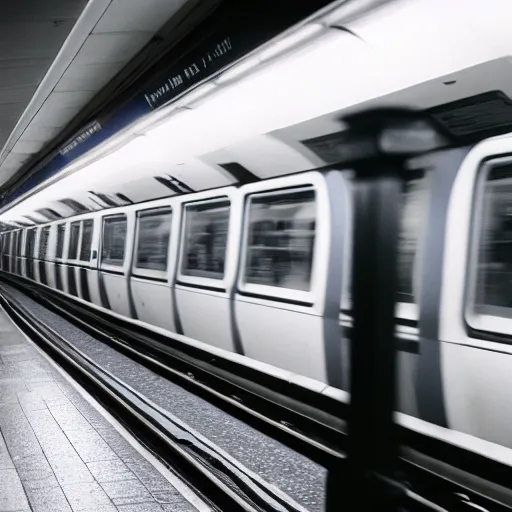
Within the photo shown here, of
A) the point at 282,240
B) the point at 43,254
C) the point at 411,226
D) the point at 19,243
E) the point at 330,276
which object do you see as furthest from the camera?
the point at 19,243

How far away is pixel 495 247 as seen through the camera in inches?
138

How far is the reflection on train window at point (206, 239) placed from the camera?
22.3ft

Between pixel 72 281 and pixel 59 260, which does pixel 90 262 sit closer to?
pixel 72 281

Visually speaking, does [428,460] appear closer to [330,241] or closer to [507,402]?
[507,402]

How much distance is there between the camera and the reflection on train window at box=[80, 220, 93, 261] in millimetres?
12602

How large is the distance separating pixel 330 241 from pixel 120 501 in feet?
7.99

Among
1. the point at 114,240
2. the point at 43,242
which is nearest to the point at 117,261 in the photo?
the point at 114,240

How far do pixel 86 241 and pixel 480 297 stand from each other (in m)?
10.4

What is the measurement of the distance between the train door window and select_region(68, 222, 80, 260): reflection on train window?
11.2m

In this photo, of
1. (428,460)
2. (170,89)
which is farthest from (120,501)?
(170,89)

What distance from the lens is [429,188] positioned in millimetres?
3891

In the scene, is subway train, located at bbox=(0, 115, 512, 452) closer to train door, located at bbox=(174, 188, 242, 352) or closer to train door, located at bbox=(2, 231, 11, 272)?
train door, located at bbox=(174, 188, 242, 352)

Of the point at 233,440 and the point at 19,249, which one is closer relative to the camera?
the point at 233,440

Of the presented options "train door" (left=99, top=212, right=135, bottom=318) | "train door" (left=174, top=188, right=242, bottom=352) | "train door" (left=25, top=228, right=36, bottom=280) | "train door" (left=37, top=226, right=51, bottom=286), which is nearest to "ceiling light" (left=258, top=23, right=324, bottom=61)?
"train door" (left=174, top=188, right=242, bottom=352)
